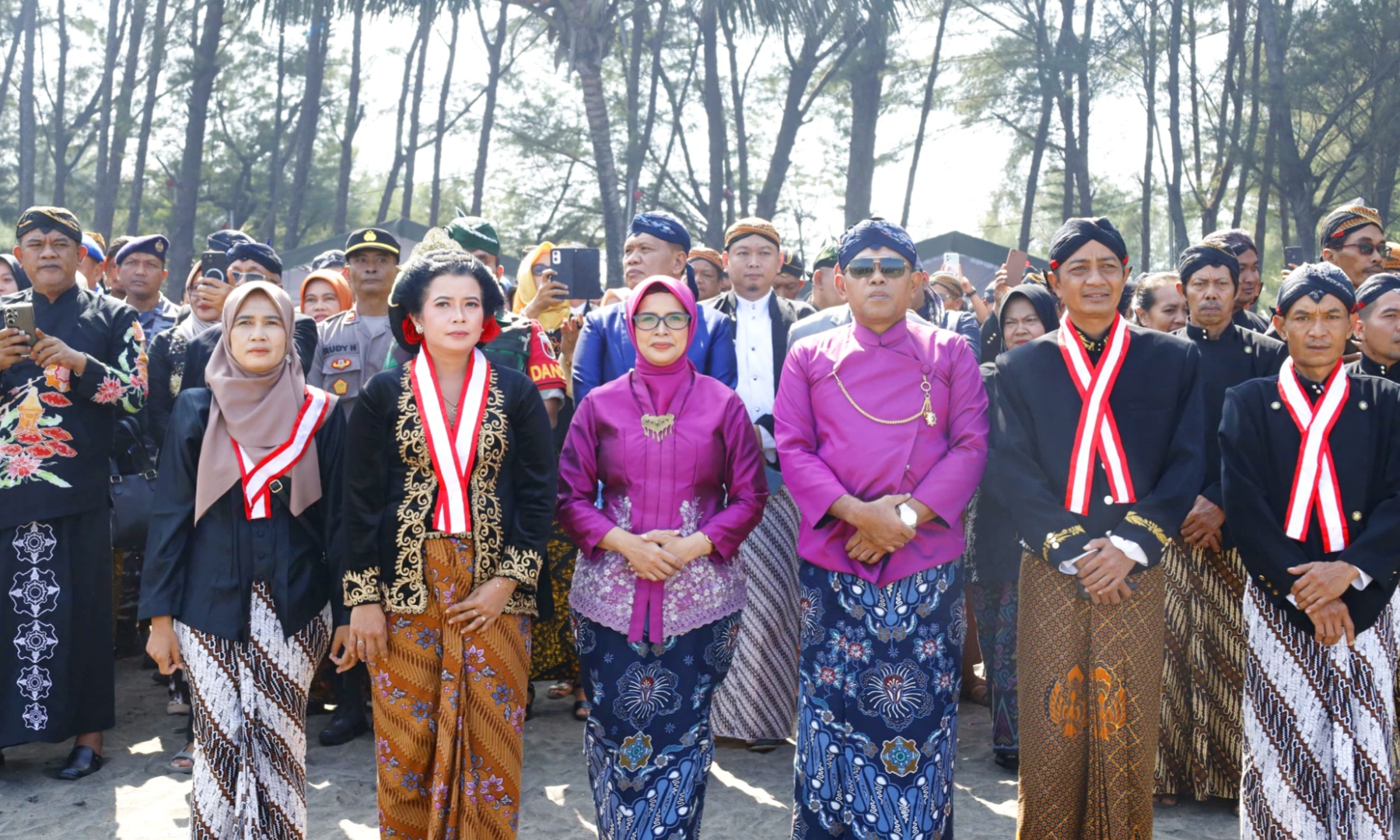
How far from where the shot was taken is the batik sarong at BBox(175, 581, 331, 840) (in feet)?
10.6

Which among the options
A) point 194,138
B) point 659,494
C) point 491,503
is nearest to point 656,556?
point 659,494

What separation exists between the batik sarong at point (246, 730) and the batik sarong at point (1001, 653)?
8.98 ft

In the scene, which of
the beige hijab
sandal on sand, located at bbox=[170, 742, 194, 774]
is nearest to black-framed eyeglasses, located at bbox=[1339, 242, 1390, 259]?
the beige hijab

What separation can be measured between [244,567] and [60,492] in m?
1.64

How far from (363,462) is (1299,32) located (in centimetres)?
1856

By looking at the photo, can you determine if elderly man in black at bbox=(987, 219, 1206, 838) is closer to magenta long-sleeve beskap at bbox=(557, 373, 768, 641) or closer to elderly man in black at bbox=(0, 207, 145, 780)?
magenta long-sleeve beskap at bbox=(557, 373, 768, 641)

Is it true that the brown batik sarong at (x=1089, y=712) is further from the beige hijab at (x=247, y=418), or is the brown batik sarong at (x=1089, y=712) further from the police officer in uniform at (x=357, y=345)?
the police officer in uniform at (x=357, y=345)

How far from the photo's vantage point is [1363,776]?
3.30m

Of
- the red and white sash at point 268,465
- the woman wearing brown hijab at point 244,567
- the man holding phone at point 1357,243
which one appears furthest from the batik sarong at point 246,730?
the man holding phone at point 1357,243

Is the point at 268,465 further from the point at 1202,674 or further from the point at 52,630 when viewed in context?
the point at 1202,674

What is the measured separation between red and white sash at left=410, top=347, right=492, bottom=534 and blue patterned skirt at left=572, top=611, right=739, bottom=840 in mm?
540

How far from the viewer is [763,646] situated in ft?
15.8

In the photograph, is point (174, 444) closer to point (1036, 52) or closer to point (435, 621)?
point (435, 621)

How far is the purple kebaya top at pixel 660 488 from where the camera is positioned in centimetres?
329
